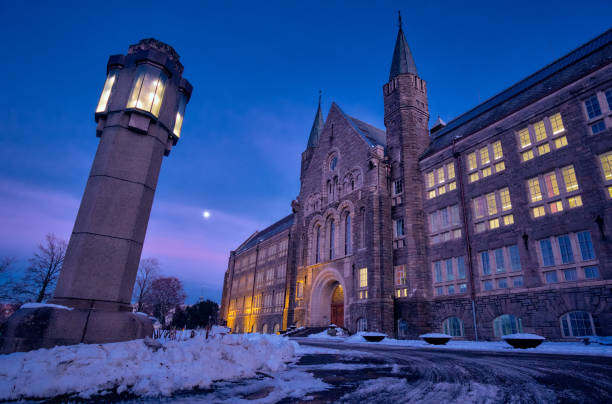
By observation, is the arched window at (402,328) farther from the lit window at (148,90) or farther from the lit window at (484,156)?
the lit window at (148,90)

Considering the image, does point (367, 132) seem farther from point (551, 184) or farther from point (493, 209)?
point (551, 184)

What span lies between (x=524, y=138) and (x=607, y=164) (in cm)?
480

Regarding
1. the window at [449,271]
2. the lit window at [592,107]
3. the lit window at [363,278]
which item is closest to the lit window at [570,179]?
the lit window at [592,107]

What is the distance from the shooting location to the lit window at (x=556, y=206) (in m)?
17.5

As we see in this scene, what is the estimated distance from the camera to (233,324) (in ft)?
176

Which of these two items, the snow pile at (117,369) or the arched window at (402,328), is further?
the arched window at (402,328)

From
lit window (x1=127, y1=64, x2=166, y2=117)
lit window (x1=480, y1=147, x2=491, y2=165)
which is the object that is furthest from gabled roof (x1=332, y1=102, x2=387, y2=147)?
lit window (x1=127, y1=64, x2=166, y2=117)

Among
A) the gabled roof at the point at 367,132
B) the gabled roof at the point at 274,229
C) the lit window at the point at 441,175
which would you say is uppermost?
the gabled roof at the point at 367,132

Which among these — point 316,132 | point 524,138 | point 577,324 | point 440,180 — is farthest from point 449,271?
point 316,132

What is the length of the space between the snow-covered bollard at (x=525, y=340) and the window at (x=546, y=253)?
642cm

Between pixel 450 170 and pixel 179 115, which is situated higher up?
pixel 450 170

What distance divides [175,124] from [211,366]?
669 centimetres

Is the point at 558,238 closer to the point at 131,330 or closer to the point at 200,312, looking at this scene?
the point at 131,330

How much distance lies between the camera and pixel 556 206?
1775 centimetres
